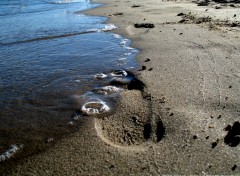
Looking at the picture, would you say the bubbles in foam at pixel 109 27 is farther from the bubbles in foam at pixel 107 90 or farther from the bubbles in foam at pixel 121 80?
the bubbles in foam at pixel 107 90

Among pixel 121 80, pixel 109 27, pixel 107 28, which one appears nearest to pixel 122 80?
pixel 121 80

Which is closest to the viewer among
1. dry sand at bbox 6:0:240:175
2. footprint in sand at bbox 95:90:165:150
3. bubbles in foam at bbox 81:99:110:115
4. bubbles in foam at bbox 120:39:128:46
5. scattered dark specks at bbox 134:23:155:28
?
dry sand at bbox 6:0:240:175

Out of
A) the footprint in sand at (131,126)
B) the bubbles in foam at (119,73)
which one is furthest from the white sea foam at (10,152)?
the bubbles in foam at (119,73)

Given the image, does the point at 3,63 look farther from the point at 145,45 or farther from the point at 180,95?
the point at 180,95

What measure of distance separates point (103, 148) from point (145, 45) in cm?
438

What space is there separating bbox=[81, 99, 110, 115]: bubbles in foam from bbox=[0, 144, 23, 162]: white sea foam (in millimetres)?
1059

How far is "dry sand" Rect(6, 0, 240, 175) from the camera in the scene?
2531 millimetres

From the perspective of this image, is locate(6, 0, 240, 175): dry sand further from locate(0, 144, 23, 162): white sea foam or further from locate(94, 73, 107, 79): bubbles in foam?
locate(94, 73, 107, 79): bubbles in foam

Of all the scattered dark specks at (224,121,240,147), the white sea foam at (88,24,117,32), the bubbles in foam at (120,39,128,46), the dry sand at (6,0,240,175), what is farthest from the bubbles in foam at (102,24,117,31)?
the scattered dark specks at (224,121,240,147)

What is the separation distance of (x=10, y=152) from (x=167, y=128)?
1964 mm

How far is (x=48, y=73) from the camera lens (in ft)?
16.6

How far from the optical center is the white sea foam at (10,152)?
2.77 meters

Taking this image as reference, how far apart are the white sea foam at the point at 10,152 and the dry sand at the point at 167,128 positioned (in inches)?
9.6

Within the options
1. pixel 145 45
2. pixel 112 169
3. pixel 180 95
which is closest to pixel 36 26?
pixel 145 45
